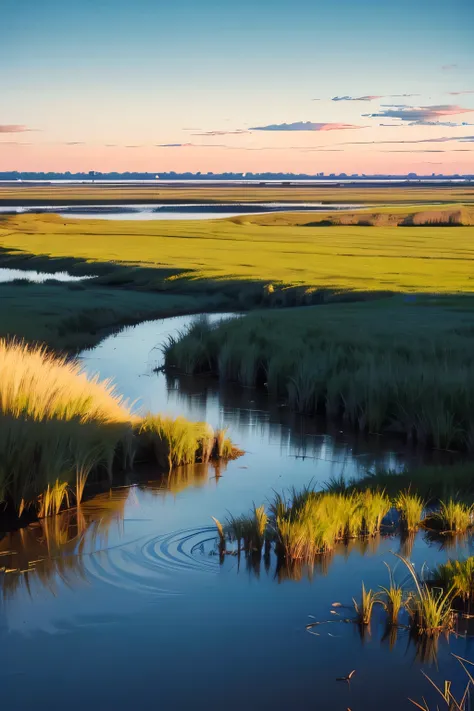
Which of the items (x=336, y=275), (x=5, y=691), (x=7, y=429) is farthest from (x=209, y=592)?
(x=336, y=275)

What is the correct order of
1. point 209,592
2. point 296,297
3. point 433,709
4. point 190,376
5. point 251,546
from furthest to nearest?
1. point 296,297
2. point 190,376
3. point 251,546
4. point 209,592
5. point 433,709

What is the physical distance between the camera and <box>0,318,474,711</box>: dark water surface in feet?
23.3

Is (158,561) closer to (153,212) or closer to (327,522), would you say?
(327,522)

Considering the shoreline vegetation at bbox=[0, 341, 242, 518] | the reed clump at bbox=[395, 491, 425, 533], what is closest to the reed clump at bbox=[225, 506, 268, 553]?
the reed clump at bbox=[395, 491, 425, 533]

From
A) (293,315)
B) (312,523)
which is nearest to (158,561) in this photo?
(312,523)

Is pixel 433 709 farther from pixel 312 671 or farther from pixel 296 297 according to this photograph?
pixel 296 297

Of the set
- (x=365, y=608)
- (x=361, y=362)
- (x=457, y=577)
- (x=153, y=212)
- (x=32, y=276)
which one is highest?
(x=153, y=212)

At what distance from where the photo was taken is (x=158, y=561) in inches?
382

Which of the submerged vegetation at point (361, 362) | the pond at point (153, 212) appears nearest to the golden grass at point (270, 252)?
the submerged vegetation at point (361, 362)

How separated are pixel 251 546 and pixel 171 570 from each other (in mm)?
969

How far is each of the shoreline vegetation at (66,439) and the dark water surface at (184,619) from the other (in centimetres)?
48

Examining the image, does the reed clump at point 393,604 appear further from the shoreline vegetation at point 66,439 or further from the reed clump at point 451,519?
the shoreline vegetation at point 66,439

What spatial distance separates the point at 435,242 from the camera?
189 feet

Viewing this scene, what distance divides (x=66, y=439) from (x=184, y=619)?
4.29m
